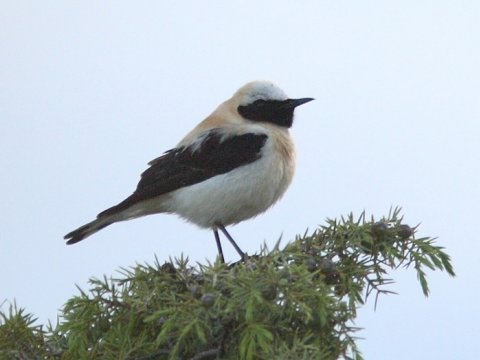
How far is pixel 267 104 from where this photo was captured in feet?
24.5

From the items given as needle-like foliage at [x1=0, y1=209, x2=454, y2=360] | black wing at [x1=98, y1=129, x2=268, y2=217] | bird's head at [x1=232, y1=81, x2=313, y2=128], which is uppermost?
bird's head at [x1=232, y1=81, x2=313, y2=128]

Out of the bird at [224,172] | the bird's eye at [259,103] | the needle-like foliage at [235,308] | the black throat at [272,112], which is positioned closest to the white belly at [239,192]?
the bird at [224,172]

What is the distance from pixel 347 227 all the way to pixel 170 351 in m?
1.13

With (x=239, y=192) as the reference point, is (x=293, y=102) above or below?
above

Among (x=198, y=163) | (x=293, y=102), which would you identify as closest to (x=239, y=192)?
(x=198, y=163)

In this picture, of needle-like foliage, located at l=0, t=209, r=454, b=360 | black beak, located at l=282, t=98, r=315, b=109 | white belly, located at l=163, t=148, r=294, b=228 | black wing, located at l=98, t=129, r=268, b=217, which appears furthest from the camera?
black beak, located at l=282, t=98, r=315, b=109

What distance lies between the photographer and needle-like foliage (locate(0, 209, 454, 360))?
3.20m

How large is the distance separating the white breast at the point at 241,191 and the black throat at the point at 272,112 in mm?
471

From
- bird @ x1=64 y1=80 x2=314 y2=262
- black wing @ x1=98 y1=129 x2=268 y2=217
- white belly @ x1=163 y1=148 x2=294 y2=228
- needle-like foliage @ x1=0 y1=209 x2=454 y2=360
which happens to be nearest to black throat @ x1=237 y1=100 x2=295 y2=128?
bird @ x1=64 y1=80 x2=314 y2=262

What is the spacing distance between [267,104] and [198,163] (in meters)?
0.87

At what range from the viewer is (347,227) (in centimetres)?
417

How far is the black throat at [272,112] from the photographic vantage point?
7438mm

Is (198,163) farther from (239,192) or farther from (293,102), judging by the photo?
(293,102)

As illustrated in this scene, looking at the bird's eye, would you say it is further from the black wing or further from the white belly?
the white belly
